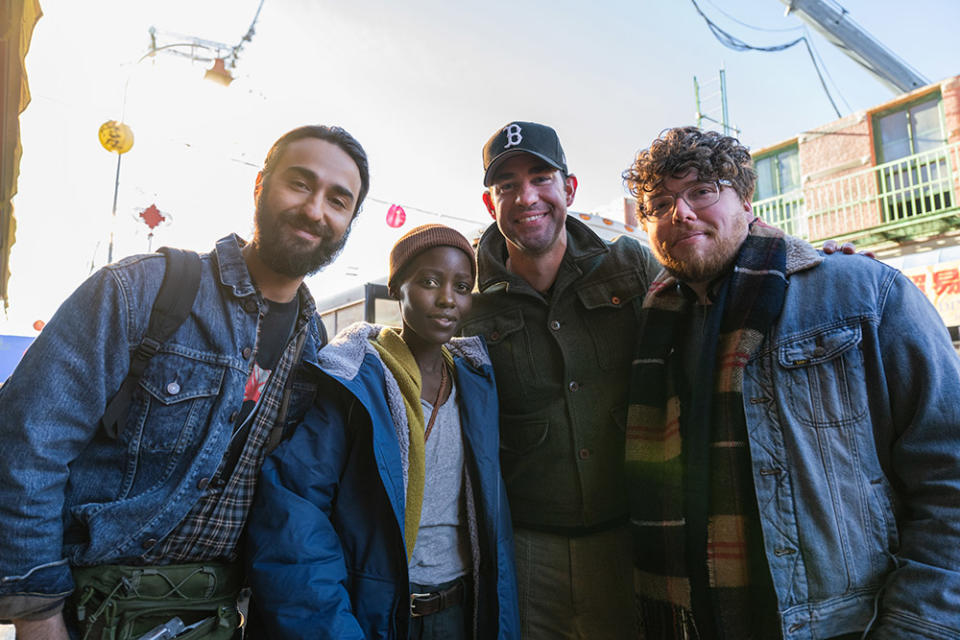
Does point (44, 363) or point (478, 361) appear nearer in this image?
point (44, 363)

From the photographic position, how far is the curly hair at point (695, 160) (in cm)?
219

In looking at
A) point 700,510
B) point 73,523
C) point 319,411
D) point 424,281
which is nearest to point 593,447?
point 700,510

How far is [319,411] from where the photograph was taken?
A: 204 centimetres

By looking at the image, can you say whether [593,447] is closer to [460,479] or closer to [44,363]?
[460,479]

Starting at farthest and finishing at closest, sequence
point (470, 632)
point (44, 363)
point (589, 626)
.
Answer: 1. point (589, 626)
2. point (470, 632)
3. point (44, 363)

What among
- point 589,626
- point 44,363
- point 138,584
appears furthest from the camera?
point 589,626

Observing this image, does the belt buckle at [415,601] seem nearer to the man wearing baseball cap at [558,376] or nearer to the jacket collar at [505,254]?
the man wearing baseball cap at [558,376]

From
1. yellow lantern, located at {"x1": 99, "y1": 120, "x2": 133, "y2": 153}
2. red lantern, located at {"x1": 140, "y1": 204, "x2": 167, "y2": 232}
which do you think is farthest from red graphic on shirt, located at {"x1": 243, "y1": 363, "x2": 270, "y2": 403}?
red lantern, located at {"x1": 140, "y1": 204, "x2": 167, "y2": 232}

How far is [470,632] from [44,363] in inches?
72.4

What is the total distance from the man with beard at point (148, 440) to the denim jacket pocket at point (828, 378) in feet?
5.93

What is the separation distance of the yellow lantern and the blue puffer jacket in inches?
374

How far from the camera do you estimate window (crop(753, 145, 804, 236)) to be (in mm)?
15523

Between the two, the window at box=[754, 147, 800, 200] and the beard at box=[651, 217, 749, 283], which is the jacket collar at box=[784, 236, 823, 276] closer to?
the beard at box=[651, 217, 749, 283]

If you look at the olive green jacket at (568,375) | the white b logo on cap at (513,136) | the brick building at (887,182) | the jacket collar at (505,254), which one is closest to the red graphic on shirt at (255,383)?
the olive green jacket at (568,375)
